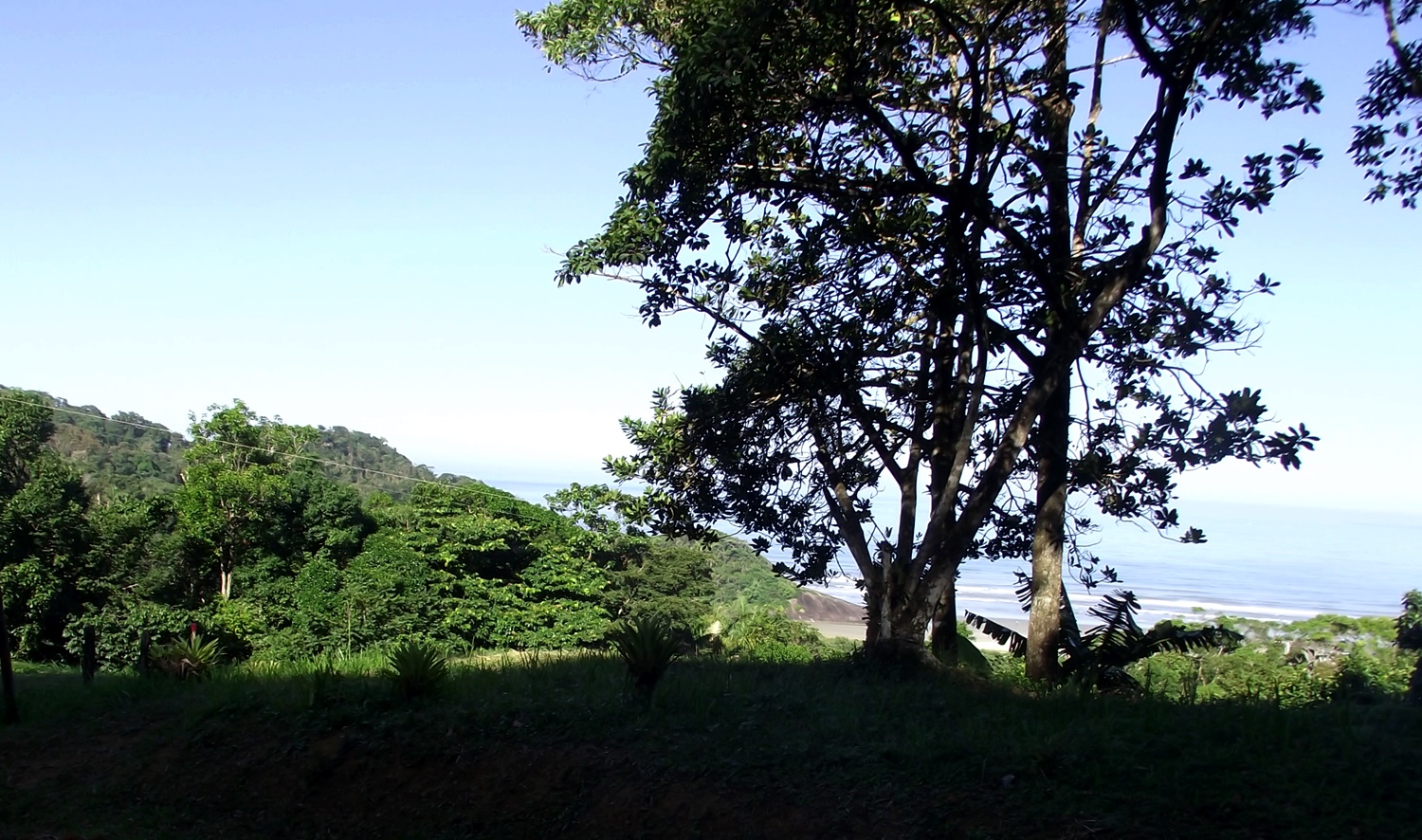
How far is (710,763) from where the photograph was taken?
243 inches

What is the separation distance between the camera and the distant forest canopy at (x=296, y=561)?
30078mm

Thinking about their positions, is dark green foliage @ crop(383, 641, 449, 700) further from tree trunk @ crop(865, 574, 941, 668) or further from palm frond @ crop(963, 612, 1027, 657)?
palm frond @ crop(963, 612, 1027, 657)

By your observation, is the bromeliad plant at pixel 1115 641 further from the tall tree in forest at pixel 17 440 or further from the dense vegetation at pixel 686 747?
the tall tree in forest at pixel 17 440

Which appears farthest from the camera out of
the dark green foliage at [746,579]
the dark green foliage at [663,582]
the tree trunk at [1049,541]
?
the dark green foliage at [746,579]

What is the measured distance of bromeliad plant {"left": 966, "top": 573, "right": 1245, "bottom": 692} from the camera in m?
8.79

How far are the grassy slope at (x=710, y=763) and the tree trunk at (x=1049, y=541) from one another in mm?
1266

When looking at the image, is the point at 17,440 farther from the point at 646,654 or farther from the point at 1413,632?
the point at 1413,632

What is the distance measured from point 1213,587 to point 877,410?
17026 millimetres

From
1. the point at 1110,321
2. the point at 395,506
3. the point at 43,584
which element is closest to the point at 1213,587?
the point at 1110,321

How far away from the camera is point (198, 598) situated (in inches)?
1309

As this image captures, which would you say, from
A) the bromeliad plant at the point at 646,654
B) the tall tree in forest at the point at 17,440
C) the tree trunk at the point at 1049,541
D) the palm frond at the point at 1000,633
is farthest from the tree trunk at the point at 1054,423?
the tall tree in forest at the point at 17,440

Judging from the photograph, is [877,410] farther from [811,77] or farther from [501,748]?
[501,748]

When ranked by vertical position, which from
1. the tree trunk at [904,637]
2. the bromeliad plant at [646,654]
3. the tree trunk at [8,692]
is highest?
the tree trunk at [904,637]

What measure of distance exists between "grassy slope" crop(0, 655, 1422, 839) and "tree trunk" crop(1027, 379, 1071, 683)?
Result: 49.9 inches
